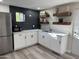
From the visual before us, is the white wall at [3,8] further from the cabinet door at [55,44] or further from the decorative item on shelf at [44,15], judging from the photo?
the cabinet door at [55,44]

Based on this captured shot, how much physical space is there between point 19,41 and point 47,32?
1564 mm

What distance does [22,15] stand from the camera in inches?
162

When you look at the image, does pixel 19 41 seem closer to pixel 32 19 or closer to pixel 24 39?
pixel 24 39

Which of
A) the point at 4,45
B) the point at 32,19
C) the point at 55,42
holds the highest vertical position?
the point at 32,19

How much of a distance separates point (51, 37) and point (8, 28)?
6.76 ft

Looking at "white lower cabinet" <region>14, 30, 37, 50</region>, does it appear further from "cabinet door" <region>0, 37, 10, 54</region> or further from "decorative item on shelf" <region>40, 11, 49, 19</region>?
"decorative item on shelf" <region>40, 11, 49, 19</region>

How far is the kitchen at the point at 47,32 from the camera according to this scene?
2934mm

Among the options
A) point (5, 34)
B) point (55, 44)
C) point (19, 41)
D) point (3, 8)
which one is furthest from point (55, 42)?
point (3, 8)

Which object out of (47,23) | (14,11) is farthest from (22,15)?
(47,23)

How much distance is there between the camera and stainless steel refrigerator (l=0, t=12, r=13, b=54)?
283 cm

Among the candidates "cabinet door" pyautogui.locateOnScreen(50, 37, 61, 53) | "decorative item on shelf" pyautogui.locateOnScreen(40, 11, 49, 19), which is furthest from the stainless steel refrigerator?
"decorative item on shelf" pyautogui.locateOnScreen(40, 11, 49, 19)

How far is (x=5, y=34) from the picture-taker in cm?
293

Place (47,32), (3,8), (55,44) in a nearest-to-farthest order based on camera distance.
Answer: (55,44), (3,8), (47,32)

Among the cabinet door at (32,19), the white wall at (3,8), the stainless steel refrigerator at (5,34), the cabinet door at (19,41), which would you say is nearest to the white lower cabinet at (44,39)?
the cabinet door at (32,19)
